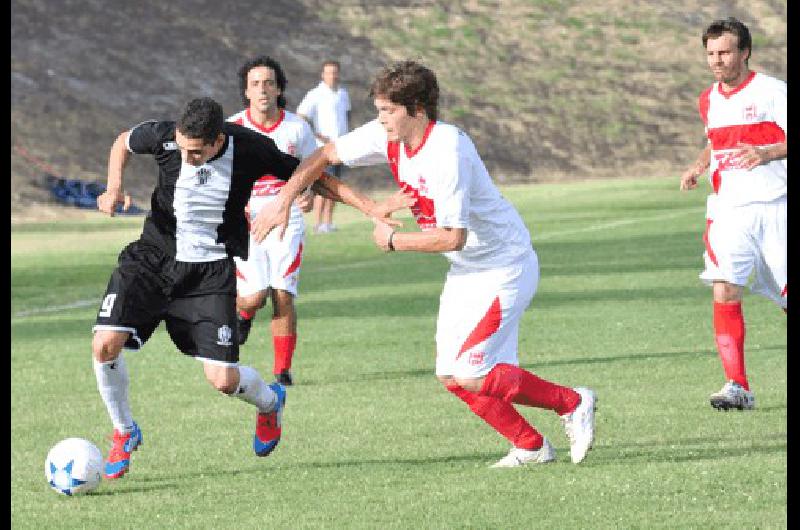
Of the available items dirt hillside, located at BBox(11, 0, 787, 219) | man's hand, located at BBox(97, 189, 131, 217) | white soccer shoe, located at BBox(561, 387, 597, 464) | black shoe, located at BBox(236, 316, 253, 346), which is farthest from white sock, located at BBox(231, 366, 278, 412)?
dirt hillside, located at BBox(11, 0, 787, 219)

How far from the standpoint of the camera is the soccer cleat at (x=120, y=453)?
10.2m

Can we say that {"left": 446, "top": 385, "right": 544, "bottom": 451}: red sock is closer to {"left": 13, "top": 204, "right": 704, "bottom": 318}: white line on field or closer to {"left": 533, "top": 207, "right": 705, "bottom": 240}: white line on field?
{"left": 13, "top": 204, "right": 704, "bottom": 318}: white line on field

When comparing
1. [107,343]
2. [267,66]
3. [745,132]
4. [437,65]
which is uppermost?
[437,65]

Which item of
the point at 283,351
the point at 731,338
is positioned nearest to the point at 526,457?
the point at 731,338

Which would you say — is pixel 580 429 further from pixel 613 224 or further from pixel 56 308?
pixel 613 224

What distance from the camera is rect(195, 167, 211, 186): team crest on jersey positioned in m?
10.2

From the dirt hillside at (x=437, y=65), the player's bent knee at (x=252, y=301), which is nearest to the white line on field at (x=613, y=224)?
the dirt hillside at (x=437, y=65)

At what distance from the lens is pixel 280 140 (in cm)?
1366

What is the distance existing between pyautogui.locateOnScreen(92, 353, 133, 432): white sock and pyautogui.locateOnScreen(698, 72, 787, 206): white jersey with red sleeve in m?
3.79

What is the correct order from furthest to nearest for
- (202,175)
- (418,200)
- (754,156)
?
(754,156) → (202,175) → (418,200)

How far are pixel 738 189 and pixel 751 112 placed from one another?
53 centimetres

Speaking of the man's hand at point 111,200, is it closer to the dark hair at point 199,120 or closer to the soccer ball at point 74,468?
the dark hair at point 199,120

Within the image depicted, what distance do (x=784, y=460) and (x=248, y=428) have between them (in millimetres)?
3413

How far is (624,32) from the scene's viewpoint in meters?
58.1
